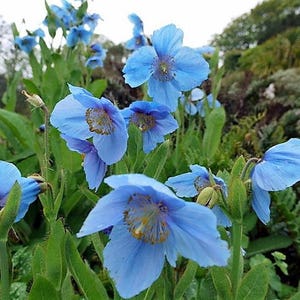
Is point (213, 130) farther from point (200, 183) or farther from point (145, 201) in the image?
point (145, 201)

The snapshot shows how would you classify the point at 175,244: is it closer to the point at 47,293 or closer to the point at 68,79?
the point at 47,293

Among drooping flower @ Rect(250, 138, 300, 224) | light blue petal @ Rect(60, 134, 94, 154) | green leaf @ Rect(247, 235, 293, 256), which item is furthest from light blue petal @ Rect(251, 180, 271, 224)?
green leaf @ Rect(247, 235, 293, 256)

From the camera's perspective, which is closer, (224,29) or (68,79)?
(68,79)

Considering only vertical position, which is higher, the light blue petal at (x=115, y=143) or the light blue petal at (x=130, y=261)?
the light blue petal at (x=115, y=143)

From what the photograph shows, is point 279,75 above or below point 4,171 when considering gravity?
below

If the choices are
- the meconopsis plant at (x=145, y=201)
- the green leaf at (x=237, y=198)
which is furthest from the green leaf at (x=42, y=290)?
the green leaf at (x=237, y=198)

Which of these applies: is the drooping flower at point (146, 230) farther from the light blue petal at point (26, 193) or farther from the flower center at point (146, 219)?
the light blue petal at point (26, 193)

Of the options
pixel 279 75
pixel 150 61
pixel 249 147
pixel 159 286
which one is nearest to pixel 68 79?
pixel 249 147
